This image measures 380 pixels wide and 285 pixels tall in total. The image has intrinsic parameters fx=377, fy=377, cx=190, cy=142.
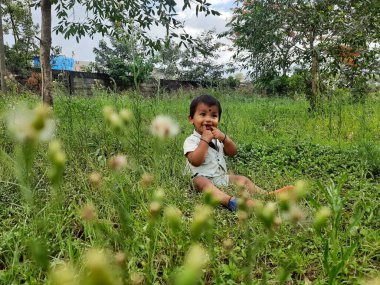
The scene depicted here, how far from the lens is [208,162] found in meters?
2.58

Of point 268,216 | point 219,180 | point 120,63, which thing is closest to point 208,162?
point 219,180

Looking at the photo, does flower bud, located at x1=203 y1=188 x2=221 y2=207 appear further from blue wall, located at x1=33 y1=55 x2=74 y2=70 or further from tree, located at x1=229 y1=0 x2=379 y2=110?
tree, located at x1=229 y1=0 x2=379 y2=110

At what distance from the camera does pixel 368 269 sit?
1.28 meters

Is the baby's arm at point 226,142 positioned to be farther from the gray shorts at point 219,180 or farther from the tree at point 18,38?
the tree at point 18,38

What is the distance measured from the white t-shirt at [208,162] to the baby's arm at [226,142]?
54mm

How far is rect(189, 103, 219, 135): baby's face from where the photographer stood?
8.68 feet

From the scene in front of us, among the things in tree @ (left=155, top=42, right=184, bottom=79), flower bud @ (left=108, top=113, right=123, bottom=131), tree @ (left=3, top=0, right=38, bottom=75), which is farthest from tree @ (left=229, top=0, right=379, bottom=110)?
tree @ (left=3, top=0, right=38, bottom=75)

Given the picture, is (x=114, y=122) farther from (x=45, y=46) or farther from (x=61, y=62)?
(x=61, y=62)

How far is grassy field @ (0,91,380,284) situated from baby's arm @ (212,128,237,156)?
0.13 metres

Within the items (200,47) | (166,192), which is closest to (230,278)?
(166,192)

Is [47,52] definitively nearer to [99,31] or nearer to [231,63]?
[99,31]

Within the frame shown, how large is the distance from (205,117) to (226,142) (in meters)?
0.23

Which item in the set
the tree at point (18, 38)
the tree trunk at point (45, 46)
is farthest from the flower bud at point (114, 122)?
the tree at point (18, 38)

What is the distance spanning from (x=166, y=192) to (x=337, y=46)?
3781mm
